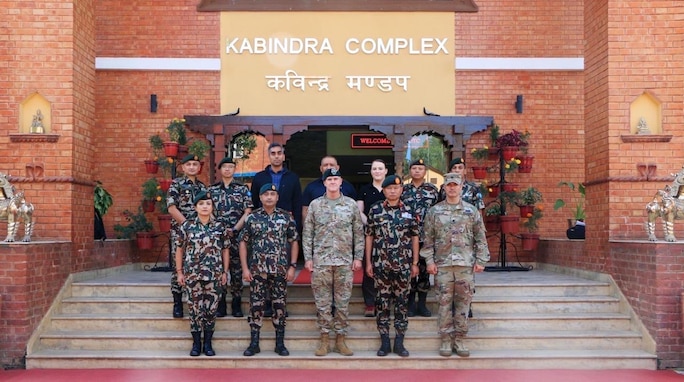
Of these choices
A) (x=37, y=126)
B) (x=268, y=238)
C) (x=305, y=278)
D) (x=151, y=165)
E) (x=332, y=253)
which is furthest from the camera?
(x=151, y=165)

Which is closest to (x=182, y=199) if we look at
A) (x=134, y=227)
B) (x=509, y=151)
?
(x=134, y=227)

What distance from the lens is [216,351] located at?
5.93 m

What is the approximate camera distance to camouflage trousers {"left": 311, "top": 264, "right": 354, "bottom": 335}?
5664 millimetres

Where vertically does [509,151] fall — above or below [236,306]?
above

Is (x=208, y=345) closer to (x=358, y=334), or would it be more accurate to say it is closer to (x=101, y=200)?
(x=358, y=334)

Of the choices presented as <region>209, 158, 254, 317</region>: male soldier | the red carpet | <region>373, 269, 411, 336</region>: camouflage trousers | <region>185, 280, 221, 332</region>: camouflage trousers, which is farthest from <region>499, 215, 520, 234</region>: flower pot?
<region>185, 280, 221, 332</region>: camouflage trousers

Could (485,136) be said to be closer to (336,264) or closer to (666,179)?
(666,179)

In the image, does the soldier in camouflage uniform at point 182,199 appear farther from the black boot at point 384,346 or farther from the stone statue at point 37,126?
the black boot at point 384,346

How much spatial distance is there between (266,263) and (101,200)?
4.26 meters

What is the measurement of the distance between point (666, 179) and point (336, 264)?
413 centimetres

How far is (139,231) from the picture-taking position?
356 inches

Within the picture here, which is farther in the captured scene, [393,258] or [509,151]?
[509,151]

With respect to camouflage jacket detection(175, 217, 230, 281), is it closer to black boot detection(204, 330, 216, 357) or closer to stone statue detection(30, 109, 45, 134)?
black boot detection(204, 330, 216, 357)

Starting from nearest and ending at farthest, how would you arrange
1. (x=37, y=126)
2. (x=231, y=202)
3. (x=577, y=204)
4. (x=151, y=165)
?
(x=231, y=202) → (x=37, y=126) → (x=151, y=165) → (x=577, y=204)
